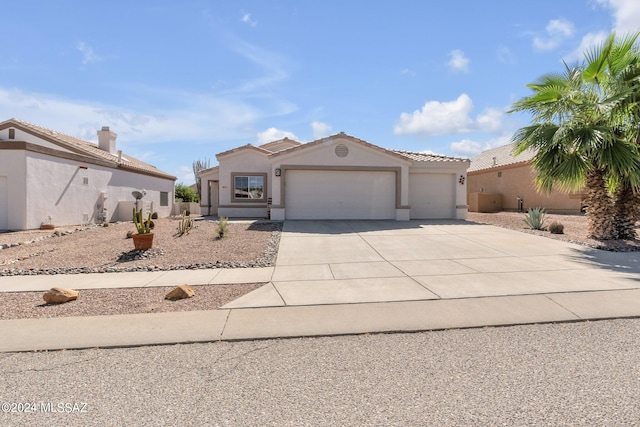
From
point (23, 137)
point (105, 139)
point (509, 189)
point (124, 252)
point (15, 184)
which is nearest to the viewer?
point (124, 252)

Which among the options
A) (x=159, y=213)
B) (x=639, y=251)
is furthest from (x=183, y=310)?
(x=159, y=213)

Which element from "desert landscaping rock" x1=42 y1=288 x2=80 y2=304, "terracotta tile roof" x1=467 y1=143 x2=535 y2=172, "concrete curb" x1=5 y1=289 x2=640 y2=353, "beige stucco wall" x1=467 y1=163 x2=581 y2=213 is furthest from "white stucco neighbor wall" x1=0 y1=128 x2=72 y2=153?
"terracotta tile roof" x1=467 y1=143 x2=535 y2=172

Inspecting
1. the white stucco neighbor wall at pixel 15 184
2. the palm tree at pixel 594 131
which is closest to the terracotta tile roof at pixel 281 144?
the white stucco neighbor wall at pixel 15 184

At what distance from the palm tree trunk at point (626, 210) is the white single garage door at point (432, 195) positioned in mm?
7993

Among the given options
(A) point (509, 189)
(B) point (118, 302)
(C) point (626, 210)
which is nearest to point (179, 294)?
(B) point (118, 302)

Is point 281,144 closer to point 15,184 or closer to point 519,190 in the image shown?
point 15,184

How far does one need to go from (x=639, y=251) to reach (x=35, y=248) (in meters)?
18.9

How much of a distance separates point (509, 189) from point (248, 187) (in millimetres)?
Result: 19537

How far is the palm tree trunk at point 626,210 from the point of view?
12.1m

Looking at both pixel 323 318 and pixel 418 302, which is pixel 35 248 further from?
pixel 418 302

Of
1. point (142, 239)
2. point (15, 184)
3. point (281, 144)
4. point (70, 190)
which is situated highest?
point (281, 144)

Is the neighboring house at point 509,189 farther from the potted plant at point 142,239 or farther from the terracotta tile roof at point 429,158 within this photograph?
the potted plant at point 142,239

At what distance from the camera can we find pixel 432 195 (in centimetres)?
1969

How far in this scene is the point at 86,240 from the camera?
12414 mm
